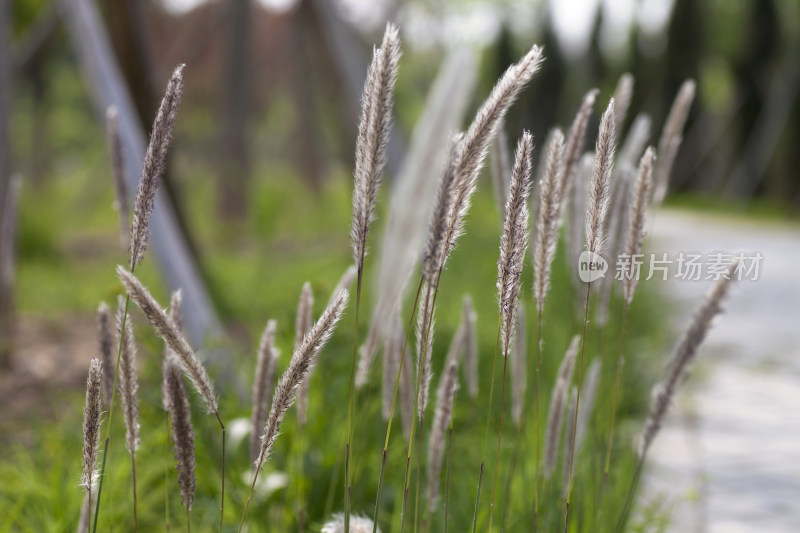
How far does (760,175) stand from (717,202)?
45.1 inches

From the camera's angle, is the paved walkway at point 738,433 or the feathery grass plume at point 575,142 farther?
the paved walkway at point 738,433

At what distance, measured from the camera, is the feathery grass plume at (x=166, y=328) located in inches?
31.5

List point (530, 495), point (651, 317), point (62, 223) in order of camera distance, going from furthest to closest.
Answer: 1. point (62, 223)
2. point (651, 317)
3. point (530, 495)

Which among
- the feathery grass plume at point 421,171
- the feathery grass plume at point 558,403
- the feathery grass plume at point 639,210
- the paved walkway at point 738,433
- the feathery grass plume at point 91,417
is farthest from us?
the paved walkway at point 738,433

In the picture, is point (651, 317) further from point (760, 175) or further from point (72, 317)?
point (760, 175)

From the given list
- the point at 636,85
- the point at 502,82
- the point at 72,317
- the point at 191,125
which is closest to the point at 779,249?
the point at 72,317

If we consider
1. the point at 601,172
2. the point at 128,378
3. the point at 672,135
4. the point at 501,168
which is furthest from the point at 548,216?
the point at 672,135

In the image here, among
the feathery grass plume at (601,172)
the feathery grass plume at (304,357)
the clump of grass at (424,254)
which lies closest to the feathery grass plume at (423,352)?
the clump of grass at (424,254)

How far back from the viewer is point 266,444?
2.95ft

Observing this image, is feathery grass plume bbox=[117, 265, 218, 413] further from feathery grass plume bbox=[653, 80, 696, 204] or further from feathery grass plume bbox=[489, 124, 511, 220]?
feathery grass plume bbox=[653, 80, 696, 204]

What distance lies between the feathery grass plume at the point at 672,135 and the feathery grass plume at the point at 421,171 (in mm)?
809

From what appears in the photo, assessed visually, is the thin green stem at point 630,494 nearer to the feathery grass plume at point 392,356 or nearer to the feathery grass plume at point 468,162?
the feathery grass plume at point 392,356

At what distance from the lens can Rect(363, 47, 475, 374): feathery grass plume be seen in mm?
780

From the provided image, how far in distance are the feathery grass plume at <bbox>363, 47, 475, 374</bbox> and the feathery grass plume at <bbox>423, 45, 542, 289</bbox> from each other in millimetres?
16
